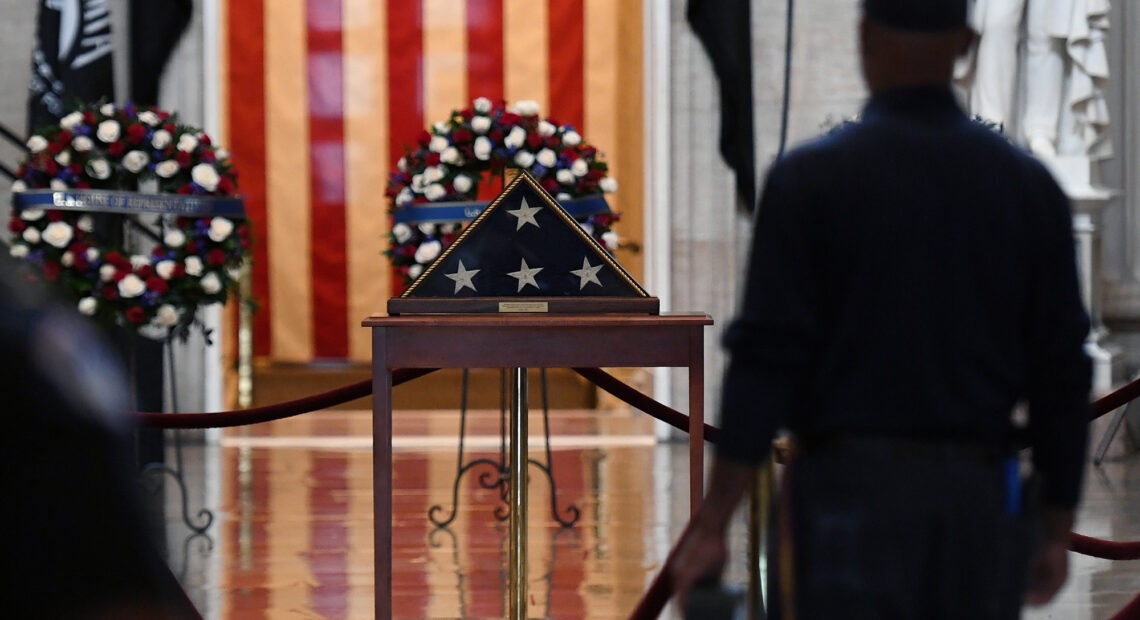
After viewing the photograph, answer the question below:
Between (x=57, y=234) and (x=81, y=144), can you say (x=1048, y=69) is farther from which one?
(x=57, y=234)

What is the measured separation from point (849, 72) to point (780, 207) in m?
6.96

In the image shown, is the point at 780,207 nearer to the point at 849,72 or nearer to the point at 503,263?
the point at 503,263

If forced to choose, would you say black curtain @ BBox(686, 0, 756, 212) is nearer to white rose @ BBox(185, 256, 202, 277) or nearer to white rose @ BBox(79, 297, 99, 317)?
white rose @ BBox(185, 256, 202, 277)

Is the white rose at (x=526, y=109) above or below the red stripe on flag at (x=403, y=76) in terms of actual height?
below

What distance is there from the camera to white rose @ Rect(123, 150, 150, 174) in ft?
17.8

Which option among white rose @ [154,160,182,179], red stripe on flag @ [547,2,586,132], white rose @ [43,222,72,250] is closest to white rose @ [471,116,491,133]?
white rose @ [154,160,182,179]

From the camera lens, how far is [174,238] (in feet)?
18.0

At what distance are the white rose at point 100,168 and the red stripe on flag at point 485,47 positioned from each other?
4613 mm

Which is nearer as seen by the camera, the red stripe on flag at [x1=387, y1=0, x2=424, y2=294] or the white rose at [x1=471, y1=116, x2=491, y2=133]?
the white rose at [x1=471, y1=116, x2=491, y2=133]

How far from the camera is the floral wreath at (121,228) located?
17.6ft

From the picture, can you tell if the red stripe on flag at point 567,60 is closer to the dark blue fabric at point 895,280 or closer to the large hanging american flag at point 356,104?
the large hanging american flag at point 356,104

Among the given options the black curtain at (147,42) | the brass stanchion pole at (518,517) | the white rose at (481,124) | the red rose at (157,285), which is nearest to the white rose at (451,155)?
the white rose at (481,124)

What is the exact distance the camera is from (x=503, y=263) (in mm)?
3600

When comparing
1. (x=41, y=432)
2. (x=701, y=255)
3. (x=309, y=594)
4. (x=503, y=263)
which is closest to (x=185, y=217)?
(x=309, y=594)
